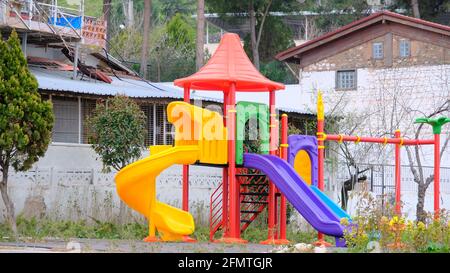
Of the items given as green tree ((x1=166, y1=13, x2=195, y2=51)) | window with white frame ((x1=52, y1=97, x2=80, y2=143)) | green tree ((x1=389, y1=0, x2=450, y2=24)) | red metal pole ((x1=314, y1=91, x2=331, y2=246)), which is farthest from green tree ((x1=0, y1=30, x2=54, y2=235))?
green tree ((x1=166, y1=13, x2=195, y2=51))

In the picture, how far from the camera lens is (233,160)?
22688 mm

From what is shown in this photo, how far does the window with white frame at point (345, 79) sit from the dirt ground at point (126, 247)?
19471 mm

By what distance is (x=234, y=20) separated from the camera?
4969cm

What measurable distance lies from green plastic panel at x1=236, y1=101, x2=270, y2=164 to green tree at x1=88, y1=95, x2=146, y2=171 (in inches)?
137

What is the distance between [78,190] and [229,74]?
560 centimetres

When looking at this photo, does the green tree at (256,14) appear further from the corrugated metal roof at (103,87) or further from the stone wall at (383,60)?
the corrugated metal roof at (103,87)

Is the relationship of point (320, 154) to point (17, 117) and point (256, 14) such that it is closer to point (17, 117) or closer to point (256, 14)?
point (17, 117)

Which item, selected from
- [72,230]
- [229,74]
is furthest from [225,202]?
[72,230]

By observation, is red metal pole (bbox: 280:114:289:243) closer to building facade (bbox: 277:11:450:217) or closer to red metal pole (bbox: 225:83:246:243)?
red metal pole (bbox: 225:83:246:243)

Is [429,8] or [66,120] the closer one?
[66,120]

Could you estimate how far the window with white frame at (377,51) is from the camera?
1575 inches

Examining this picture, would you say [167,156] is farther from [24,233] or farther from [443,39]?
[443,39]

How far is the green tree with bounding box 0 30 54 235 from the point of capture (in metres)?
22.1
